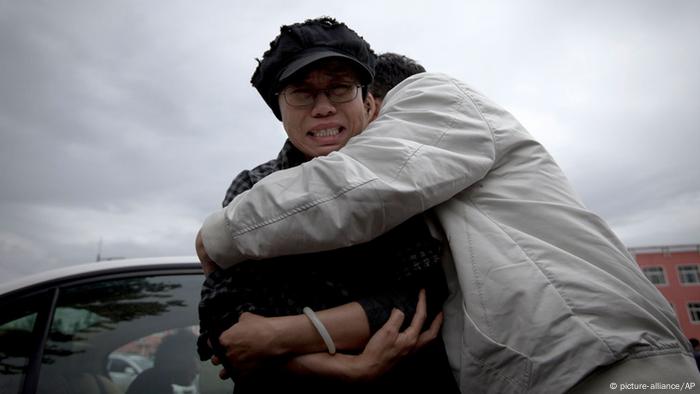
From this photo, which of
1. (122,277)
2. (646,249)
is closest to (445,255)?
(122,277)

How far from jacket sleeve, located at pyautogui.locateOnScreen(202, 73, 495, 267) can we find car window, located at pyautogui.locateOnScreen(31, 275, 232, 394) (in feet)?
3.52

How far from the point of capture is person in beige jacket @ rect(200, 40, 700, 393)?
0.96 metres

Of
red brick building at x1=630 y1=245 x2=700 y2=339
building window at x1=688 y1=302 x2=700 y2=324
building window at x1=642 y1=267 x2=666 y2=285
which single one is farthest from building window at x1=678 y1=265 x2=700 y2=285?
building window at x1=688 y1=302 x2=700 y2=324

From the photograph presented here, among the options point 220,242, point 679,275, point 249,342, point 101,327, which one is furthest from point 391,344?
point 679,275

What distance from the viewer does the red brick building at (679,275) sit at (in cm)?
3403

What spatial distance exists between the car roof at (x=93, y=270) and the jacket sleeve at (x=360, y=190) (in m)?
1.12

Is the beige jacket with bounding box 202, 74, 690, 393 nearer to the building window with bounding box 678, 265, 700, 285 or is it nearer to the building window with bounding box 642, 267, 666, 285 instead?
the building window with bounding box 642, 267, 666, 285

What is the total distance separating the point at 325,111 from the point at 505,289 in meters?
0.85

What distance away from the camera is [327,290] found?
127 centimetres

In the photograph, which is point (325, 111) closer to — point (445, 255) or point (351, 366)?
point (445, 255)

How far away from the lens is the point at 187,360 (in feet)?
6.63

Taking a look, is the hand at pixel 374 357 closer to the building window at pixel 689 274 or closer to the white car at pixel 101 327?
the white car at pixel 101 327

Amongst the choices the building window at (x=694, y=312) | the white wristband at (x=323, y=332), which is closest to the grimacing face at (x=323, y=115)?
the white wristband at (x=323, y=332)

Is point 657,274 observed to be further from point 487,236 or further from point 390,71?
point 487,236
